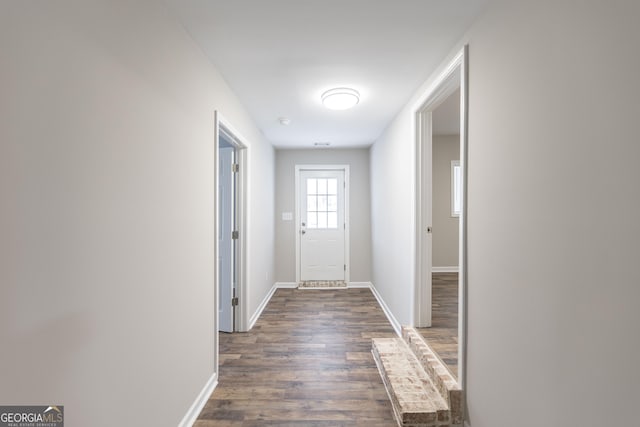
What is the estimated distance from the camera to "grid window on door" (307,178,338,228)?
5.56 meters

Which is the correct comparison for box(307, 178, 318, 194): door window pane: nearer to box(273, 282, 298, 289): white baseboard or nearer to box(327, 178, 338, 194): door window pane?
box(327, 178, 338, 194): door window pane

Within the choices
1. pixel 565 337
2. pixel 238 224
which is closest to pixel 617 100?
pixel 565 337

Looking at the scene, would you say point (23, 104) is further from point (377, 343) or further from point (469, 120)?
point (377, 343)

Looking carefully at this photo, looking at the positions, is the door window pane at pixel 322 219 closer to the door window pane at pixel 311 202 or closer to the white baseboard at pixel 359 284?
the door window pane at pixel 311 202

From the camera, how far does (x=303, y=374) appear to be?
→ 99.9 inches

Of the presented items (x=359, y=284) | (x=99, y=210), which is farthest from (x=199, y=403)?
(x=359, y=284)

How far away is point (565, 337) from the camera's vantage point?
1.09 metres

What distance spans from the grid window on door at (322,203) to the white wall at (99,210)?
357cm

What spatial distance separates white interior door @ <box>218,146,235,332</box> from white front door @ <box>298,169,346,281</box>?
217 cm

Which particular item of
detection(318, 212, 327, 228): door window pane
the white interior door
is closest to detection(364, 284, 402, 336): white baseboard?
detection(318, 212, 327, 228): door window pane

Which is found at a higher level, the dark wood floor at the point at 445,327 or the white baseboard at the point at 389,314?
the dark wood floor at the point at 445,327

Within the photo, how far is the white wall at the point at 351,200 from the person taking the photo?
5488 mm

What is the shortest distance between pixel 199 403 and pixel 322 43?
2.53m

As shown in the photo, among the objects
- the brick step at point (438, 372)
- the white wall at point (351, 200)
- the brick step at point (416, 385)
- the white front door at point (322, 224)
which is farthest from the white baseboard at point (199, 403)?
the white front door at point (322, 224)
